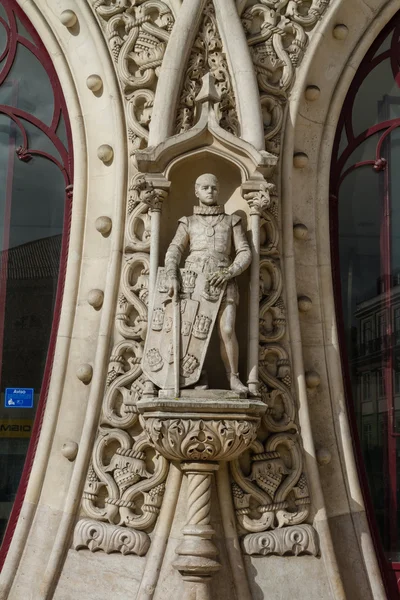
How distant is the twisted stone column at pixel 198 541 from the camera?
6812mm

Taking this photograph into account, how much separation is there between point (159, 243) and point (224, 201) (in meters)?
0.65

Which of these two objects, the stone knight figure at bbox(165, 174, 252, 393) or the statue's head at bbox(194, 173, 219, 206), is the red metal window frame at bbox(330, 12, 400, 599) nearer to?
the stone knight figure at bbox(165, 174, 252, 393)

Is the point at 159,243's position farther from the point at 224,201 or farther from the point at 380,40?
the point at 380,40

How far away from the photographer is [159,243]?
732 cm

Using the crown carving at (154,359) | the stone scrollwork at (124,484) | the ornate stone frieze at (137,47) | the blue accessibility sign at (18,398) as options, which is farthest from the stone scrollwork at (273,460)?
the blue accessibility sign at (18,398)

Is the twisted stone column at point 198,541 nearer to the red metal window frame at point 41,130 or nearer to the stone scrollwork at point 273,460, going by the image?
the stone scrollwork at point 273,460

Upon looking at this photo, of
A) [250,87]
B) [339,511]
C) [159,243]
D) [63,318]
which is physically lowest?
[339,511]

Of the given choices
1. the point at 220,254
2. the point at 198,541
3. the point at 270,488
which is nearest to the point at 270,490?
the point at 270,488

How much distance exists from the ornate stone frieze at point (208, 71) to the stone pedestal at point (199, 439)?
206 cm

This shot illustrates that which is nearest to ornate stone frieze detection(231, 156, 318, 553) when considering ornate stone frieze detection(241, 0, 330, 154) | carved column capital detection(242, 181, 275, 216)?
carved column capital detection(242, 181, 275, 216)

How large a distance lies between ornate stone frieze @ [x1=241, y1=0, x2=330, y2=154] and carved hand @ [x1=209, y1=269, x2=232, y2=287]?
124cm

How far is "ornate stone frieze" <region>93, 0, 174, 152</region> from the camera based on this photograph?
25.2ft

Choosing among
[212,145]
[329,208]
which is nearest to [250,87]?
[212,145]

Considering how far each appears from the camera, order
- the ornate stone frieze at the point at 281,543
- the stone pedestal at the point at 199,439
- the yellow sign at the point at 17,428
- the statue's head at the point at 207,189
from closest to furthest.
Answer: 1. the stone pedestal at the point at 199,439
2. the ornate stone frieze at the point at 281,543
3. the statue's head at the point at 207,189
4. the yellow sign at the point at 17,428
